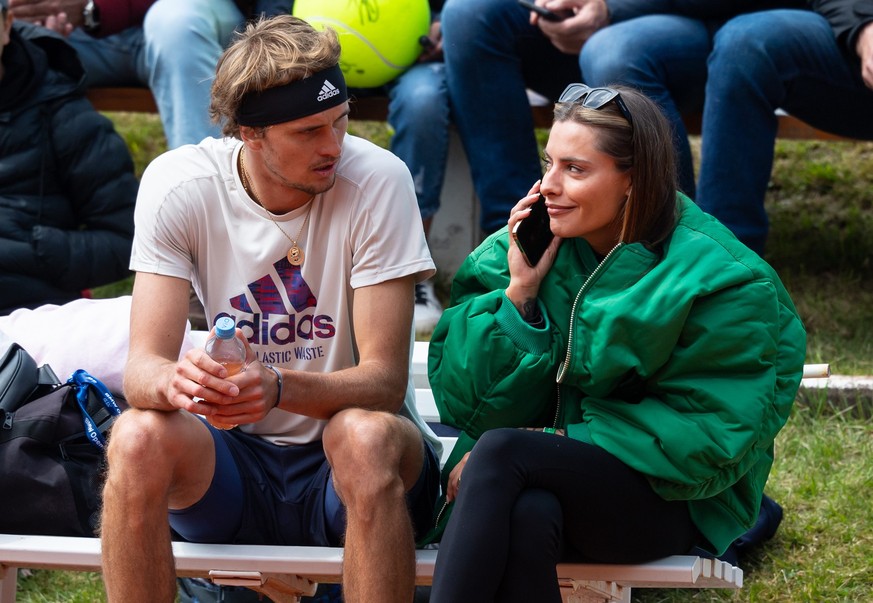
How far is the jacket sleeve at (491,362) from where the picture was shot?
8.70 feet

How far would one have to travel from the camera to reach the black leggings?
94.6 inches

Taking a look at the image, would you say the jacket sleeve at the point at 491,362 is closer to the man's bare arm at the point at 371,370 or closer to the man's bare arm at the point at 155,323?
the man's bare arm at the point at 371,370

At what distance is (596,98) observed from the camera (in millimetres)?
2719

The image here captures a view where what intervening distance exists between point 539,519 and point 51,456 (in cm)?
119

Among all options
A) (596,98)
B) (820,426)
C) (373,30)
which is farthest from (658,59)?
(596,98)

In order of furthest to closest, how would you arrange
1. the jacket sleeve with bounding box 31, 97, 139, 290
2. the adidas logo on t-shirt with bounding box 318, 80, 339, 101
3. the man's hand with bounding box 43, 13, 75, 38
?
the man's hand with bounding box 43, 13, 75, 38
the jacket sleeve with bounding box 31, 97, 139, 290
the adidas logo on t-shirt with bounding box 318, 80, 339, 101

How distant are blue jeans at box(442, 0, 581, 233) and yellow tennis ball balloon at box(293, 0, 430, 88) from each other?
14 cm

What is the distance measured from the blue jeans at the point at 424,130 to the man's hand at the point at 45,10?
1.36 metres

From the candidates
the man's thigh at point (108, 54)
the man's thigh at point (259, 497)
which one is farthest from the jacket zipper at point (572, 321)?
the man's thigh at point (108, 54)

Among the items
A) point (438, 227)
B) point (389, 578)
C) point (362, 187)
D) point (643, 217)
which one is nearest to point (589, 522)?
point (389, 578)

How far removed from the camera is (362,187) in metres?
2.85

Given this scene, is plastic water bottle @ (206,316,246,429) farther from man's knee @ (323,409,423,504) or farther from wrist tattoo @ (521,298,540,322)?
wrist tattoo @ (521,298,540,322)

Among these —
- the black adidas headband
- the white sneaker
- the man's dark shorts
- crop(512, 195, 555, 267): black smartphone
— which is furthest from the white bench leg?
the white sneaker

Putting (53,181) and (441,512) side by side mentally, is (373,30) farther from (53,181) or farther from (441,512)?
(441,512)
